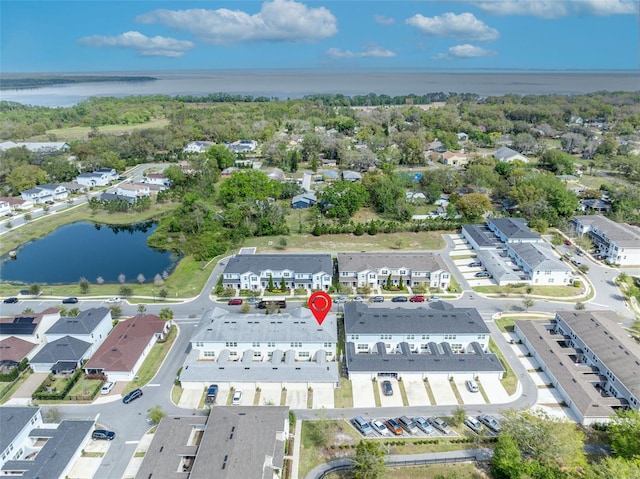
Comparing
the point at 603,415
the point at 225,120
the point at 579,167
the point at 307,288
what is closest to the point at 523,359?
the point at 603,415

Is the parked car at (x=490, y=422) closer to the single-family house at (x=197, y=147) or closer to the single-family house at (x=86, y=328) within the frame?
the single-family house at (x=86, y=328)

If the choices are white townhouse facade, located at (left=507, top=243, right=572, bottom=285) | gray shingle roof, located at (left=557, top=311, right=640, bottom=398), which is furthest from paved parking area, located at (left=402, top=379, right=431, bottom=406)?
white townhouse facade, located at (left=507, top=243, right=572, bottom=285)

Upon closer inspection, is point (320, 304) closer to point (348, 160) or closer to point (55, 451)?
point (55, 451)

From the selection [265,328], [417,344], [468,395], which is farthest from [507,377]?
[265,328]

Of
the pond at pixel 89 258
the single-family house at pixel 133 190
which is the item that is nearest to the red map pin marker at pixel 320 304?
the pond at pixel 89 258

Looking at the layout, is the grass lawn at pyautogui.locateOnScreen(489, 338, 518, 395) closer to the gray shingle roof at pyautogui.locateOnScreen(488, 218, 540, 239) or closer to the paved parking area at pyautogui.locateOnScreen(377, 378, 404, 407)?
the paved parking area at pyautogui.locateOnScreen(377, 378, 404, 407)

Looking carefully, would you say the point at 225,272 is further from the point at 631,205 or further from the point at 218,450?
the point at 631,205
